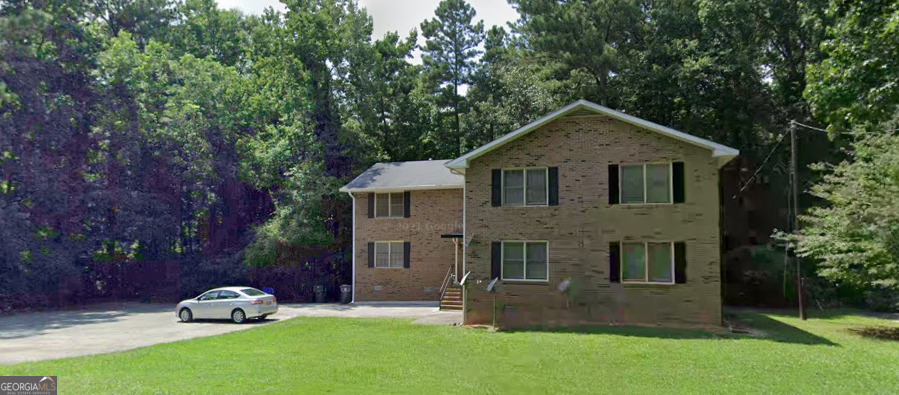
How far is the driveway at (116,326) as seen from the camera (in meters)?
15.8

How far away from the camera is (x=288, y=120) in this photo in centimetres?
3622

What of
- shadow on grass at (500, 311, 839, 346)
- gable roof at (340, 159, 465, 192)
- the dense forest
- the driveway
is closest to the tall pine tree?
the dense forest

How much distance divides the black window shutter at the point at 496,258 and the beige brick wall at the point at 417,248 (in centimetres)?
574

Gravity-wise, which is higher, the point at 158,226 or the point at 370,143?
the point at 370,143

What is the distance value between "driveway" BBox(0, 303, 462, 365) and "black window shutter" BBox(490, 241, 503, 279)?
6.89 feet

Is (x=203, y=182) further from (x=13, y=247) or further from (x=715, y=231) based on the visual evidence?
(x=715, y=231)

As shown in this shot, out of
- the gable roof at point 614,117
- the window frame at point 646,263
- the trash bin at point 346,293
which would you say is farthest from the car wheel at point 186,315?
the window frame at point 646,263

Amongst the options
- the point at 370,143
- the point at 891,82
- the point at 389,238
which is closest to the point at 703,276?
the point at 891,82

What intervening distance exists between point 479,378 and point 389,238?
16.3 metres

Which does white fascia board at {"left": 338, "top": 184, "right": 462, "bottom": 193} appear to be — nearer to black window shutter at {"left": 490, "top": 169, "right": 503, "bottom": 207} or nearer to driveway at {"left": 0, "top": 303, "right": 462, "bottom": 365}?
driveway at {"left": 0, "top": 303, "right": 462, "bottom": 365}

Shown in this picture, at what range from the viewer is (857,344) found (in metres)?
15.7

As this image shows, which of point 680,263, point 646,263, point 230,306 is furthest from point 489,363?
point 230,306

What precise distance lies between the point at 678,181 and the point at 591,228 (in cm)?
300

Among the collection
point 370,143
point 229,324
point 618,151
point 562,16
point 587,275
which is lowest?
point 229,324
